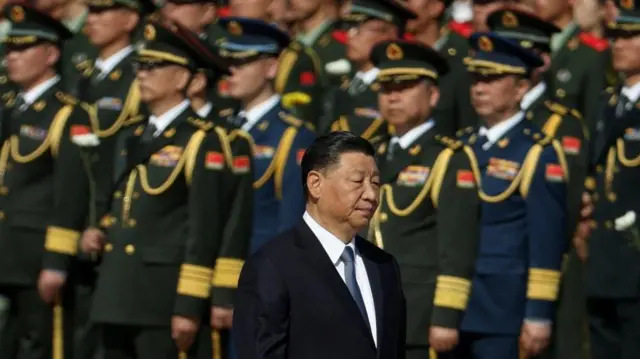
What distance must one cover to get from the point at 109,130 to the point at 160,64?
1590 mm

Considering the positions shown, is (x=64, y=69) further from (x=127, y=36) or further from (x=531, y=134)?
(x=531, y=134)

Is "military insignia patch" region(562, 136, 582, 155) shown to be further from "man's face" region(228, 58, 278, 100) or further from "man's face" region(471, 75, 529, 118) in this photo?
"man's face" region(228, 58, 278, 100)

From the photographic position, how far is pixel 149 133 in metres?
12.0

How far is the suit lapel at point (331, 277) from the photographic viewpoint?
7.79 m

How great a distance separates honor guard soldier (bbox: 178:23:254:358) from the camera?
11969 millimetres

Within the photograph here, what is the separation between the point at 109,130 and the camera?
13.6m

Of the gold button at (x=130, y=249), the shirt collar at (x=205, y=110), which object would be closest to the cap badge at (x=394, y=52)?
the shirt collar at (x=205, y=110)

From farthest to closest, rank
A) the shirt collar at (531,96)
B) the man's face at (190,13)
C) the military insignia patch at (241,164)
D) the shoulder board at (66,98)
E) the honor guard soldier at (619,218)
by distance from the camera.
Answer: the man's face at (190,13), the shirt collar at (531,96), the shoulder board at (66,98), the honor guard soldier at (619,218), the military insignia patch at (241,164)

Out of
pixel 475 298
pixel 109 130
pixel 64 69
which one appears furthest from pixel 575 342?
pixel 64 69

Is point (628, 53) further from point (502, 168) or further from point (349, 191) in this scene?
point (349, 191)

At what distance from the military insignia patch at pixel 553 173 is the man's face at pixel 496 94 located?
0.42 meters

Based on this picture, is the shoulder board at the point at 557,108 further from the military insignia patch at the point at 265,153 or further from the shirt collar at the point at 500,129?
the military insignia patch at the point at 265,153

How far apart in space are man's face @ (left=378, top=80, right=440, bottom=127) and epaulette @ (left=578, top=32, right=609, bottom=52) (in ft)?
8.61

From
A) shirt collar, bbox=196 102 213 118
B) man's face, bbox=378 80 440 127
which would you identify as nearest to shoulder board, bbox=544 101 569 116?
man's face, bbox=378 80 440 127
